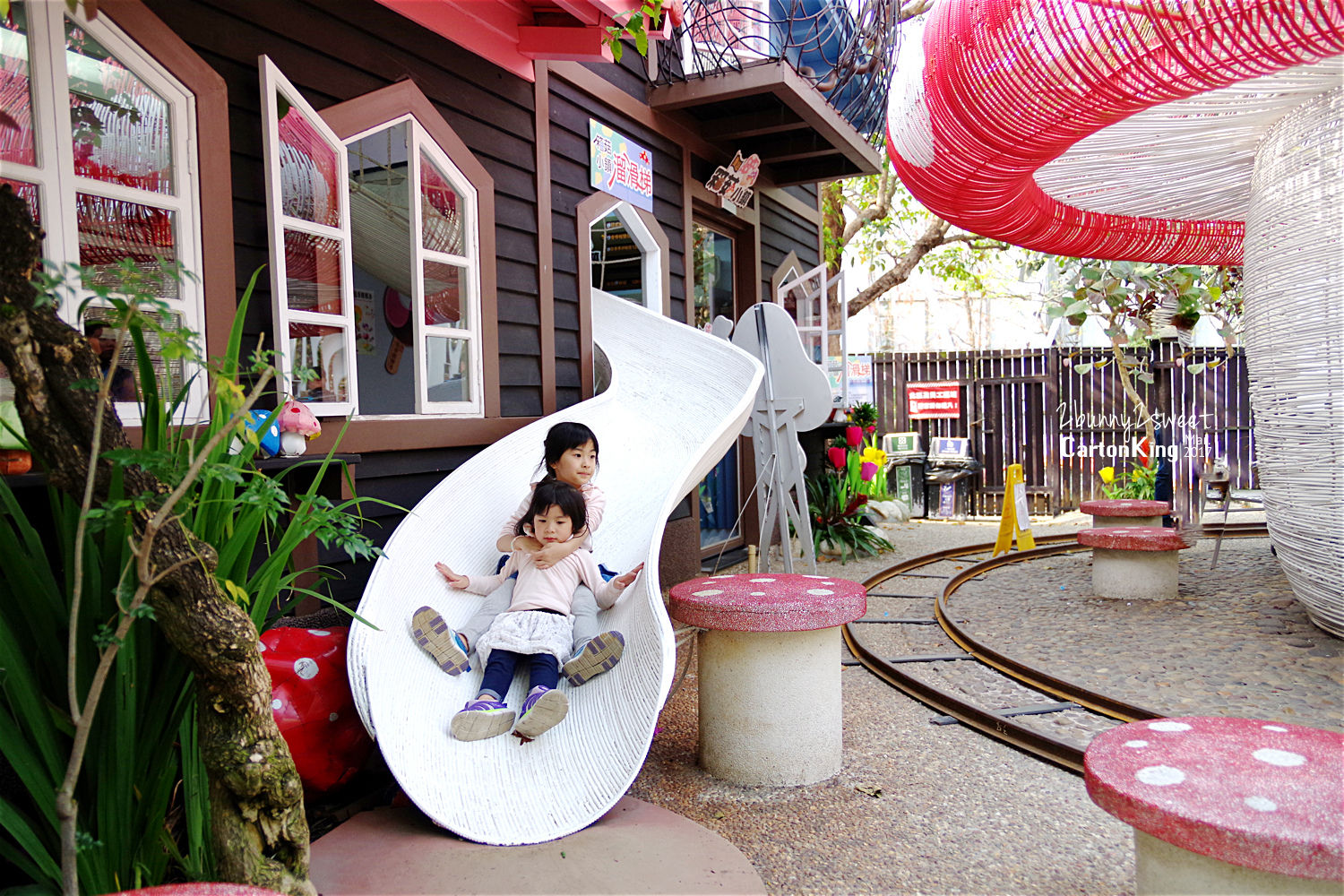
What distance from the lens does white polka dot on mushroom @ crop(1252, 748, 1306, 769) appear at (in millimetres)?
1494

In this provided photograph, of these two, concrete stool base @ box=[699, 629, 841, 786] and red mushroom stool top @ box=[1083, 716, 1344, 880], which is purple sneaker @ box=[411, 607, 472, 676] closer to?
concrete stool base @ box=[699, 629, 841, 786]

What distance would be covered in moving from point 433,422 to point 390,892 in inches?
79.0

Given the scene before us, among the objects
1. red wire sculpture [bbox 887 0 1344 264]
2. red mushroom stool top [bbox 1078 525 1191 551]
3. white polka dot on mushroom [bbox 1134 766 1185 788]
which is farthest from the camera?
red mushroom stool top [bbox 1078 525 1191 551]

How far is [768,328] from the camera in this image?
4.69m

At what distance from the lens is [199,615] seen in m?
1.33

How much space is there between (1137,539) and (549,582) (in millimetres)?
3760

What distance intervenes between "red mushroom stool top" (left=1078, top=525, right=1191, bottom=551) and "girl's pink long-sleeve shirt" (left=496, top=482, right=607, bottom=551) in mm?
3382

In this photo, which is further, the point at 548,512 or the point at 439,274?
the point at 439,274

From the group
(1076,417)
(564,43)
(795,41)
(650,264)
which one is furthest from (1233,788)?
(1076,417)

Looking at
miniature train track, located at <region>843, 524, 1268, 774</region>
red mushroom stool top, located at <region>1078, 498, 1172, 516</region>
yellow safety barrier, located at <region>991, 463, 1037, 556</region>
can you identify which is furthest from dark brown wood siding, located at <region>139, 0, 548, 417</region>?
red mushroom stool top, located at <region>1078, 498, 1172, 516</region>

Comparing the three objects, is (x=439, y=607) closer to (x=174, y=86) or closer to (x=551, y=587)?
(x=551, y=587)

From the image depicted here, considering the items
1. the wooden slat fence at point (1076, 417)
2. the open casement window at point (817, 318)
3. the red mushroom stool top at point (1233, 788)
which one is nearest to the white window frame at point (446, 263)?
the red mushroom stool top at point (1233, 788)

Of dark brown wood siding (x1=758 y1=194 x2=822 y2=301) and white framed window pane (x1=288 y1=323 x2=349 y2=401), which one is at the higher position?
dark brown wood siding (x1=758 y1=194 x2=822 y2=301)

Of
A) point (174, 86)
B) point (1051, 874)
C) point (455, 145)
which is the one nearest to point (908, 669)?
point (1051, 874)
